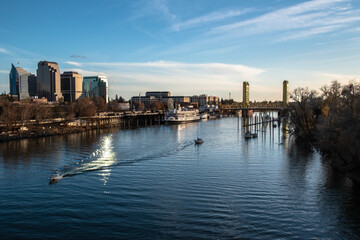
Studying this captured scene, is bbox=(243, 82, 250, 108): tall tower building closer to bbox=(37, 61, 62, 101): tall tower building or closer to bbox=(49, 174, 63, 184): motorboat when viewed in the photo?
bbox=(37, 61, 62, 101): tall tower building

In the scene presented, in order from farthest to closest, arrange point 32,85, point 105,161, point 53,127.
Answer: point 32,85, point 53,127, point 105,161

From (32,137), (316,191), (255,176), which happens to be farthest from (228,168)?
(32,137)

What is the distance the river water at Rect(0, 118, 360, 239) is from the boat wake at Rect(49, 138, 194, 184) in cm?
10

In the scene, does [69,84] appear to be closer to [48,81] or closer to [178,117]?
[48,81]

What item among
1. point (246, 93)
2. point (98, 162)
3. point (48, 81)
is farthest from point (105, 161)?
point (48, 81)

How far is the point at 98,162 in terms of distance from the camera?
26391 millimetres

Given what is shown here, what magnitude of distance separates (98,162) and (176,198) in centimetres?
1219

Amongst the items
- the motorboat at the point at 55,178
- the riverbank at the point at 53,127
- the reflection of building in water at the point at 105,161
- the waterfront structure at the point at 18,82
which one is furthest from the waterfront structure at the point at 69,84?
the motorboat at the point at 55,178

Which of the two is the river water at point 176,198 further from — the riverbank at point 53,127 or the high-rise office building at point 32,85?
the high-rise office building at point 32,85

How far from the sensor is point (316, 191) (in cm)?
1820

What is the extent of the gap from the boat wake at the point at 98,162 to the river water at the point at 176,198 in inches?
3.8

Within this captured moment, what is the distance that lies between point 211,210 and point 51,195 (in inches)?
381

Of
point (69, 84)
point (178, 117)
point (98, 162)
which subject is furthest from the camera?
point (69, 84)

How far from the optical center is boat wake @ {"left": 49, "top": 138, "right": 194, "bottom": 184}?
22056 millimetres
